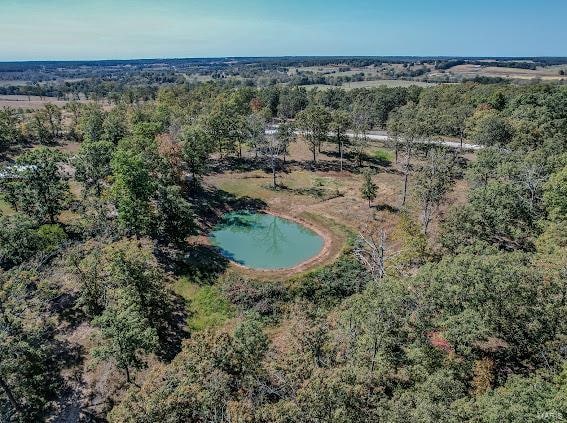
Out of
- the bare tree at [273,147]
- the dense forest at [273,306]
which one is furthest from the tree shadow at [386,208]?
the bare tree at [273,147]

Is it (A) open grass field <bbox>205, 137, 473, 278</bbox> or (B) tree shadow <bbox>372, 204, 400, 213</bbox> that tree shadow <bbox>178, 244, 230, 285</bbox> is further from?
(B) tree shadow <bbox>372, 204, 400, 213</bbox>

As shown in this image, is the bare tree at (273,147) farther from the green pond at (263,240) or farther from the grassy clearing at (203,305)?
the grassy clearing at (203,305)

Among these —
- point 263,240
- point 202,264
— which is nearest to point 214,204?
point 263,240

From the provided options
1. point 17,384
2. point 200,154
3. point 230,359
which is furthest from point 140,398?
point 200,154

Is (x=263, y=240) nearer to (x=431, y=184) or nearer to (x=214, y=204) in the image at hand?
(x=214, y=204)

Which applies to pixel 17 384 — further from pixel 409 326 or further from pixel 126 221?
pixel 409 326

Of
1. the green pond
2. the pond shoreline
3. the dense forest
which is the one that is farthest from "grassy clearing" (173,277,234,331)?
the green pond
